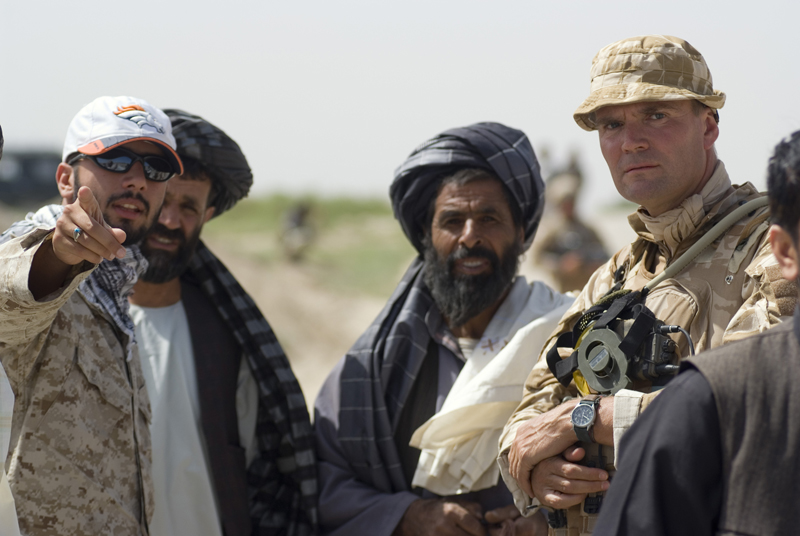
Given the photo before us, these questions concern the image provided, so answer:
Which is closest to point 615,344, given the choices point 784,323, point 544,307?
point 784,323

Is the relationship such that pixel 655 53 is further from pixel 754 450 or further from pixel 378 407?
pixel 378 407

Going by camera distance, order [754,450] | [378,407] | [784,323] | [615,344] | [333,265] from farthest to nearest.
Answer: [333,265]
[378,407]
[615,344]
[784,323]
[754,450]

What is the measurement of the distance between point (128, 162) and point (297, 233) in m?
24.0

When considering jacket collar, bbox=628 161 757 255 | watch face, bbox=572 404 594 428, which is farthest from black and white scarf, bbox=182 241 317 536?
jacket collar, bbox=628 161 757 255

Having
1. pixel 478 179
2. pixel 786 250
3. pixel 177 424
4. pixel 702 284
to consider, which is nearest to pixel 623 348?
pixel 702 284

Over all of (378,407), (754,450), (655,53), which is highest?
(655,53)

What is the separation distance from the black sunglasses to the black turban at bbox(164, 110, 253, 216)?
0.84 m

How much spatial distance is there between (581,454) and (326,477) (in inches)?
60.1

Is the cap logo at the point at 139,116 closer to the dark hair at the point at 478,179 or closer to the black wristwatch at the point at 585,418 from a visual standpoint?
the dark hair at the point at 478,179

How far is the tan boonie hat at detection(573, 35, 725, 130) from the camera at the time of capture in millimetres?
2543

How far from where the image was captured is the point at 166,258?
371 cm

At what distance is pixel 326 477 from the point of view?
12.0 ft

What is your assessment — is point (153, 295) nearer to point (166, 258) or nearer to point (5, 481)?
point (166, 258)

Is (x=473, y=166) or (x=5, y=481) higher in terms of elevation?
(x=473, y=166)
